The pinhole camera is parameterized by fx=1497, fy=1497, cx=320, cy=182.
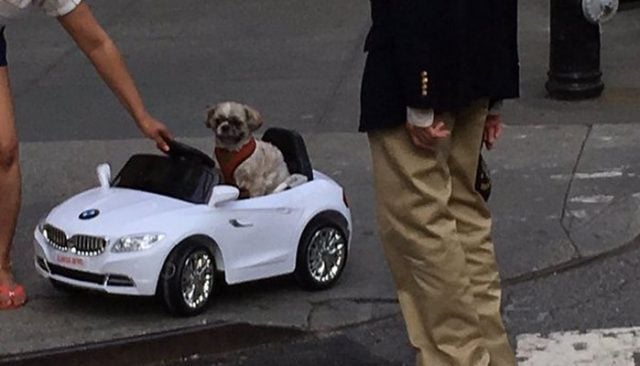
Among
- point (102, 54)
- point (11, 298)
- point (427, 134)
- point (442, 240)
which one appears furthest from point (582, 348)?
point (11, 298)

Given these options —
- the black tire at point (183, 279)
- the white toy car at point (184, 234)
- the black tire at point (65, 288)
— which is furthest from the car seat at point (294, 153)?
the black tire at point (65, 288)

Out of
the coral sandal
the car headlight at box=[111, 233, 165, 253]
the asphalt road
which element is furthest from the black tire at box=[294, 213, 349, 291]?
the coral sandal

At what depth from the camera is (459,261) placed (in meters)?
4.48

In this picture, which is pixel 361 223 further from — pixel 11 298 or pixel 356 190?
pixel 11 298

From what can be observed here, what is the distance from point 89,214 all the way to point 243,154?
0.65 meters

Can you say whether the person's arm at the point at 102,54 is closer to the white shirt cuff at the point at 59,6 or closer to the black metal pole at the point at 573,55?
the white shirt cuff at the point at 59,6

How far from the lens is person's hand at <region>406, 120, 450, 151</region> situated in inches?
171

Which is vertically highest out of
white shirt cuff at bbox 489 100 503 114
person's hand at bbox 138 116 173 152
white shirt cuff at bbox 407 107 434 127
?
white shirt cuff at bbox 407 107 434 127

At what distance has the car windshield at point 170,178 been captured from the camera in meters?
5.71

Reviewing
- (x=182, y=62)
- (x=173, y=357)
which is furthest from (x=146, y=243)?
(x=182, y=62)

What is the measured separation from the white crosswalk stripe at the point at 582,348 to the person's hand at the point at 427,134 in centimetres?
117

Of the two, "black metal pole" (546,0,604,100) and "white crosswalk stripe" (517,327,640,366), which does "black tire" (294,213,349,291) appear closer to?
"white crosswalk stripe" (517,327,640,366)

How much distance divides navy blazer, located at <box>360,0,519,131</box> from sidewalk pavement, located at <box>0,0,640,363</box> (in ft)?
5.14

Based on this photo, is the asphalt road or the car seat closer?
the asphalt road
